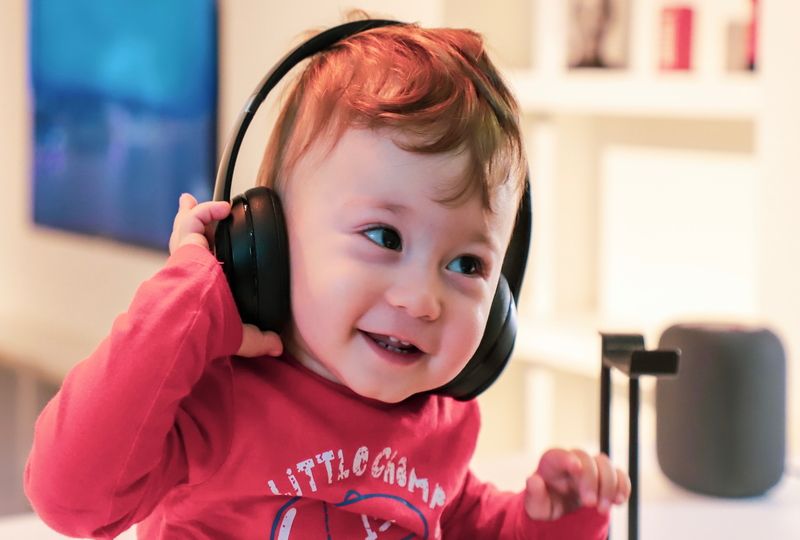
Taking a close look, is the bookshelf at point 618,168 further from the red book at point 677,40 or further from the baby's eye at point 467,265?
the baby's eye at point 467,265

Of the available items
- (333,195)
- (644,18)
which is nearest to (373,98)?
(333,195)

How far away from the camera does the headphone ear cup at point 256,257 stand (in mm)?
713

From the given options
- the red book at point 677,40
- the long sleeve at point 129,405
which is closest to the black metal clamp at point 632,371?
the long sleeve at point 129,405

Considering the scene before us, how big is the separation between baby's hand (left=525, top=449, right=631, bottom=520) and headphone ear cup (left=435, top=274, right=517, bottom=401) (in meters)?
0.07

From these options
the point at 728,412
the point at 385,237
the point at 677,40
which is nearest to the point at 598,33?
A: the point at 677,40

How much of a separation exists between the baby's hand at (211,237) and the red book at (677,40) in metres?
1.65

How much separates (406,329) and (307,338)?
2.6 inches

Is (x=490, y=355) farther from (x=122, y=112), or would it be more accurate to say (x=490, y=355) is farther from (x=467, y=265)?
(x=122, y=112)

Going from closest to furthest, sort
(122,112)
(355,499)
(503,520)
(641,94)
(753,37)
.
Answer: (355,499) < (503,520) < (753,37) < (641,94) < (122,112)

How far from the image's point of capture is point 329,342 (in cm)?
73

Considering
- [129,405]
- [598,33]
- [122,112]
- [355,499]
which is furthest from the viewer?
[122,112]

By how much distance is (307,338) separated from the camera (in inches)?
29.1

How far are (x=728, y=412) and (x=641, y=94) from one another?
113cm

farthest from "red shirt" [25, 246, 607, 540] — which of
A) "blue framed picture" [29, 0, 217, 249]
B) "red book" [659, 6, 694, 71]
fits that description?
"blue framed picture" [29, 0, 217, 249]
